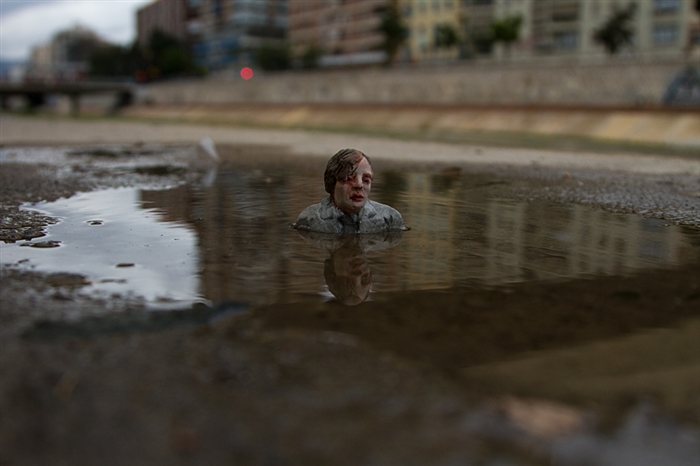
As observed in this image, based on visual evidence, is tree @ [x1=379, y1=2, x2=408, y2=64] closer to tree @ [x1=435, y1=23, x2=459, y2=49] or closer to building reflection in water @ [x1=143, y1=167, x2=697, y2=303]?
tree @ [x1=435, y1=23, x2=459, y2=49]

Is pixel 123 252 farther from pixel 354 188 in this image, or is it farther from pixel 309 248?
pixel 354 188

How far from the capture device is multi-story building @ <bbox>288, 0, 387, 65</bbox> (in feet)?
297

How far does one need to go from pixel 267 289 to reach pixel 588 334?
1776 mm

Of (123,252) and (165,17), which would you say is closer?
(123,252)

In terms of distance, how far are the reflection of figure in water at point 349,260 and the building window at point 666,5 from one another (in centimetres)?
5675

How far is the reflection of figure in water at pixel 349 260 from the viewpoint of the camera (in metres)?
4.00

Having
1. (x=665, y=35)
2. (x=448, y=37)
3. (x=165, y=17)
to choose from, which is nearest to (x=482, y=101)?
(x=665, y=35)

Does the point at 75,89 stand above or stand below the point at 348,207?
above

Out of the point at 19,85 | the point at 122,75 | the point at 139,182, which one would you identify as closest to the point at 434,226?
the point at 139,182

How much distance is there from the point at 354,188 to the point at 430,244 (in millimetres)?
770

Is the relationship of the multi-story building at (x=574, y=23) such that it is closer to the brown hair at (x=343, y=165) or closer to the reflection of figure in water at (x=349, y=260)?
the brown hair at (x=343, y=165)

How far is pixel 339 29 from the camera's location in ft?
320

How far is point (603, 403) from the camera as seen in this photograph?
254 centimetres

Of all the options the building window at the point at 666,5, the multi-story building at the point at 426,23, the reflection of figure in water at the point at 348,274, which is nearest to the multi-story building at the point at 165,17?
the multi-story building at the point at 426,23
